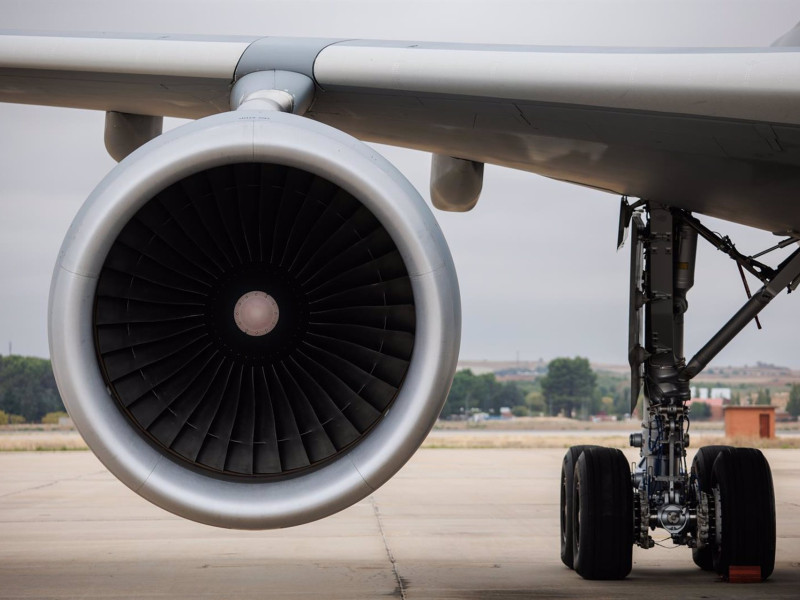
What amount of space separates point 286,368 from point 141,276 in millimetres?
661

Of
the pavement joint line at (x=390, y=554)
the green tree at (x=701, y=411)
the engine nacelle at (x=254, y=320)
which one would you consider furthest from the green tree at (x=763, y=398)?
the engine nacelle at (x=254, y=320)

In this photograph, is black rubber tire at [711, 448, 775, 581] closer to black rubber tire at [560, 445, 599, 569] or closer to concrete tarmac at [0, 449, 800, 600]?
concrete tarmac at [0, 449, 800, 600]

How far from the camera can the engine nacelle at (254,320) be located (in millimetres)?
3867

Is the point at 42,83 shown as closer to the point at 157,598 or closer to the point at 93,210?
the point at 93,210

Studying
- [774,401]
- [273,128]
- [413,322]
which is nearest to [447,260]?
[413,322]

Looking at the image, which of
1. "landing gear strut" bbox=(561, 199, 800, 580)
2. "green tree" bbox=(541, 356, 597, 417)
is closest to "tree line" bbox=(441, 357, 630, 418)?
"green tree" bbox=(541, 356, 597, 417)

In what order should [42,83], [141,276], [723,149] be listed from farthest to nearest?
[42,83] < [723,149] < [141,276]

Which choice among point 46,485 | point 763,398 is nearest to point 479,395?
point 763,398

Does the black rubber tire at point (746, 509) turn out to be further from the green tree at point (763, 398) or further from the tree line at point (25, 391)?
the green tree at point (763, 398)

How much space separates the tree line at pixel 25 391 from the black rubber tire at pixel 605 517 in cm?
8193

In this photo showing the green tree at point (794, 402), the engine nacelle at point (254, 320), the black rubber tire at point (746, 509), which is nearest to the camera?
the engine nacelle at point (254, 320)

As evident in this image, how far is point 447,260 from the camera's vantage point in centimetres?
390

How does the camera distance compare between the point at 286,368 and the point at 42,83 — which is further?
the point at 42,83

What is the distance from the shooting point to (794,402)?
Result: 110 meters
